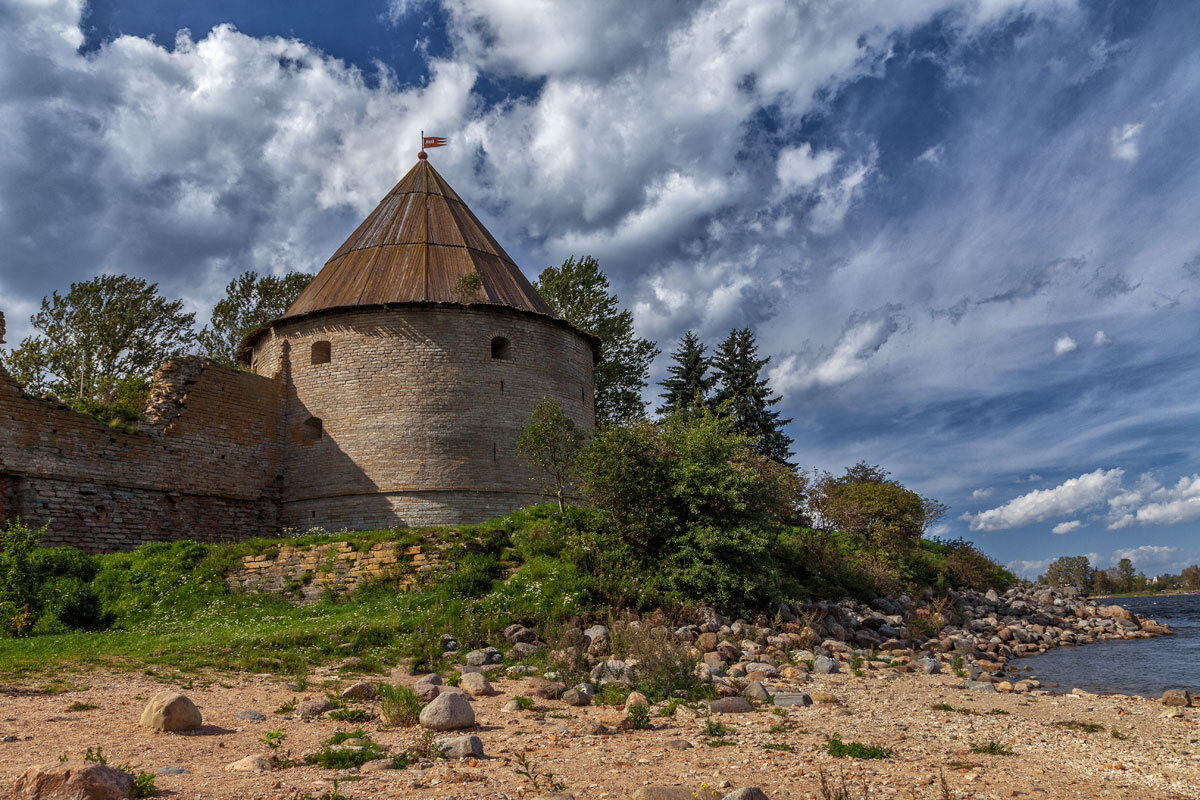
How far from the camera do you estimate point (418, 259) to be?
23.3 metres

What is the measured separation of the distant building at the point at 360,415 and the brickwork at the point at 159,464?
4cm

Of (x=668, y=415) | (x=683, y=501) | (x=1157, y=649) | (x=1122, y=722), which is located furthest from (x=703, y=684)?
(x=1157, y=649)

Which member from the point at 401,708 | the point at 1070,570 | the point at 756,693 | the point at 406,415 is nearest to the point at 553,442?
the point at 406,415

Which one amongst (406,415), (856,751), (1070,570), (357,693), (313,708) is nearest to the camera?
(856,751)

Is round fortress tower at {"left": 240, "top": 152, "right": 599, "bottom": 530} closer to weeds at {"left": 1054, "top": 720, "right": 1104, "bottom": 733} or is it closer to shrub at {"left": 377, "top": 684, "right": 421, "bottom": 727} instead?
shrub at {"left": 377, "top": 684, "right": 421, "bottom": 727}

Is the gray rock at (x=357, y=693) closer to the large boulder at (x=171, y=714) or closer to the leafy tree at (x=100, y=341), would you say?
the large boulder at (x=171, y=714)

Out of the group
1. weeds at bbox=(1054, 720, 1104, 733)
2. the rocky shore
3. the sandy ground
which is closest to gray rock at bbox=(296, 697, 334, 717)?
the rocky shore

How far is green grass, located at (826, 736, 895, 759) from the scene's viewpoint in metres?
6.59

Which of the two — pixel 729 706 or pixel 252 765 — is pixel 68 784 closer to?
pixel 252 765

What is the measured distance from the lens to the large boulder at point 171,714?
666cm

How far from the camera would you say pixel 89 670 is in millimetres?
9117

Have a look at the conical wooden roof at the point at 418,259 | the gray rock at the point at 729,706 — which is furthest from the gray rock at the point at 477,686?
the conical wooden roof at the point at 418,259

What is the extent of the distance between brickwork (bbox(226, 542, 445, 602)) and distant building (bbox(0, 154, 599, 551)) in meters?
5.18

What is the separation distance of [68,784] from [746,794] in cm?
398
